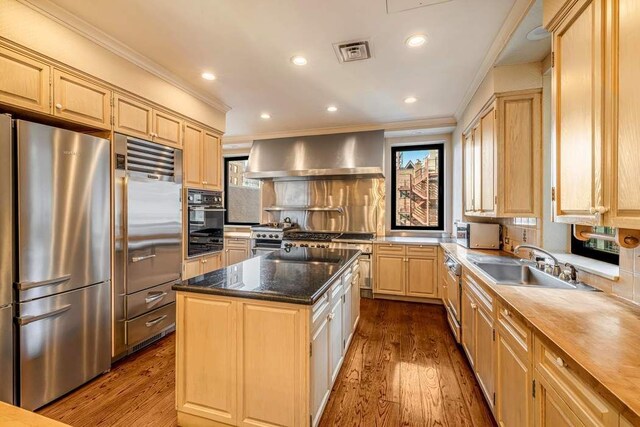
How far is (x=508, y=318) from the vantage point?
4.99ft

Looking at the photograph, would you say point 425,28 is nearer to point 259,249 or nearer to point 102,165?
point 102,165

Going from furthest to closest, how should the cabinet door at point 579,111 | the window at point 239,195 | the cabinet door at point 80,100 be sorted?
the window at point 239,195 → the cabinet door at point 80,100 → the cabinet door at point 579,111

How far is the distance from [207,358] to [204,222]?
6.76ft

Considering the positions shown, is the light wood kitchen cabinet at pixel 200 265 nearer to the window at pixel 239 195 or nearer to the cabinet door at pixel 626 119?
the window at pixel 239 195

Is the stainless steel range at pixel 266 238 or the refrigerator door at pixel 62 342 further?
the stainless steel range at pixel 266 238

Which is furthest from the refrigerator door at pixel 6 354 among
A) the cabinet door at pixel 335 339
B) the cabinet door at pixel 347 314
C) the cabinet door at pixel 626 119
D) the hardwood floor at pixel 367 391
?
the cabinet door at pixel 626 119

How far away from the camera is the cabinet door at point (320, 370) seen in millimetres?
1567

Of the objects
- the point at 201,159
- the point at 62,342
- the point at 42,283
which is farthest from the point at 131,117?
the point at 62,342

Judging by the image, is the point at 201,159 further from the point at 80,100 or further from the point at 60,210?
the point at 60,210

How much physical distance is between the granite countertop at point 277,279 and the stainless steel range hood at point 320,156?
2.14 meters

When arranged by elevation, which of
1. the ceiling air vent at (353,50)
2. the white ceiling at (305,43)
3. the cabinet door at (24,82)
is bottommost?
the cabinet door at (24,82)

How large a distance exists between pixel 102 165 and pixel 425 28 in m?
2.75

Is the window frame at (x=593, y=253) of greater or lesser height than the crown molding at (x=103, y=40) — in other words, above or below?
below

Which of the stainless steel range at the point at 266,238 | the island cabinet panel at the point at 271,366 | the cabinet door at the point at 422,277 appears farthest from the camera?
the stainless steel range at the point at 266,238
